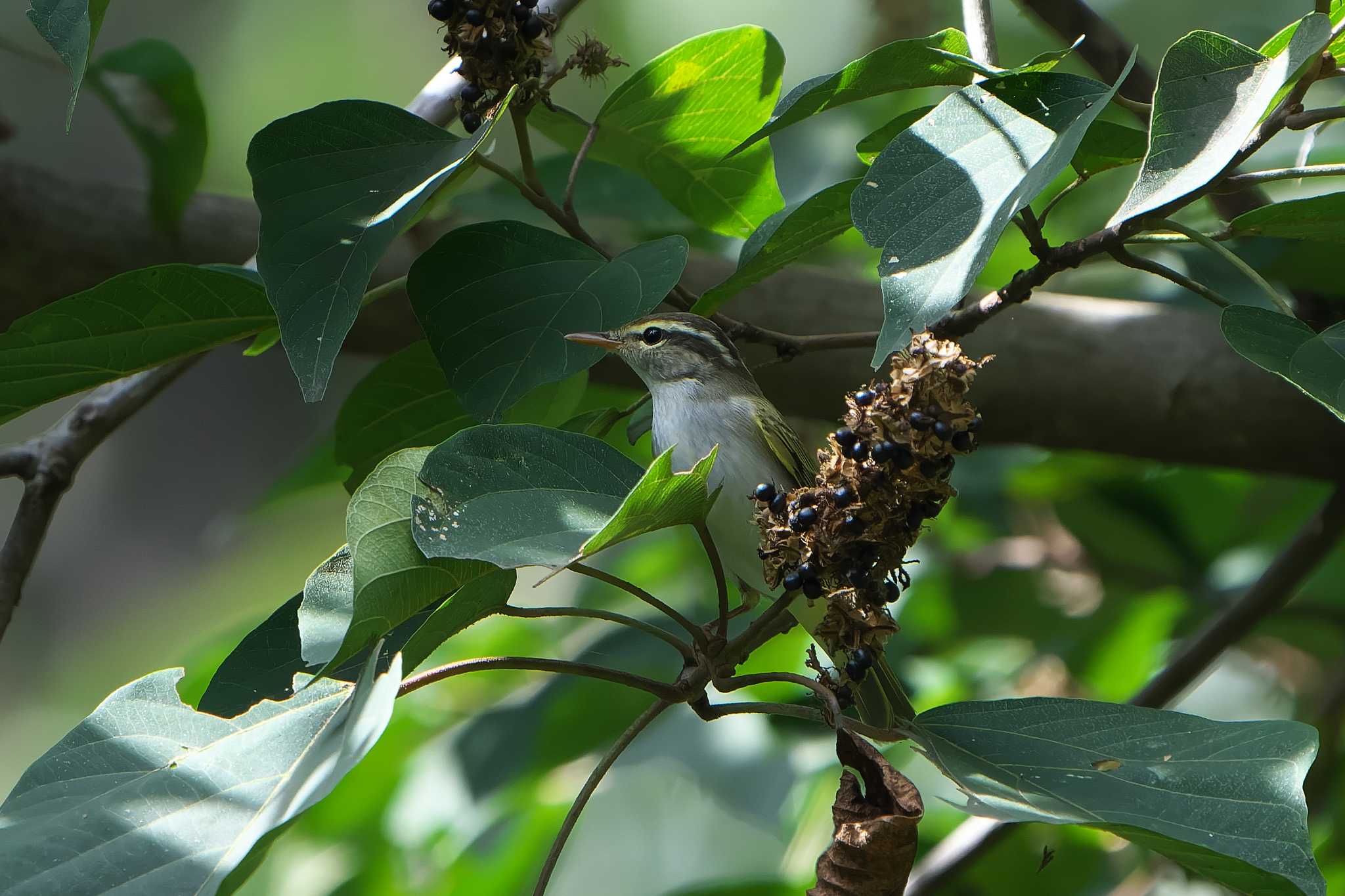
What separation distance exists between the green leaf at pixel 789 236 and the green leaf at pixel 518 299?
0.16 meters

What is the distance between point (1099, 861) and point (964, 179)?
295 centimetres

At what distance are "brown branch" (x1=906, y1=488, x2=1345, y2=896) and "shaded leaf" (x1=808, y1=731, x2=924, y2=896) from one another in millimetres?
1540

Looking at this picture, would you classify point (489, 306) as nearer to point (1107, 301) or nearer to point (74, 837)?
→ point (74, 837)

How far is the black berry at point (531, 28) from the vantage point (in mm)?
2070

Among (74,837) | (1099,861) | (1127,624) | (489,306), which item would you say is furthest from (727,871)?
(74,837)

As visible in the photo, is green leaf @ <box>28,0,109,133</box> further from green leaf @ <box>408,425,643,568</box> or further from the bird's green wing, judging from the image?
the bird's green wing

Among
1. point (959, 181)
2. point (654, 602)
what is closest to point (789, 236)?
point (959, 181)

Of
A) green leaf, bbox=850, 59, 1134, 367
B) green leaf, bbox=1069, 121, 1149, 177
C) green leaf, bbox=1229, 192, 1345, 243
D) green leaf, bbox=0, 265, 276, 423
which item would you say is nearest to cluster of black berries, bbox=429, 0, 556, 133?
green leaf, bbox=0, 265, 276, 423

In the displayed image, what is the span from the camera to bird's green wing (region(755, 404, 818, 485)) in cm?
317

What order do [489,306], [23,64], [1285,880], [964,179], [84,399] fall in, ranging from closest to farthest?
[1285,880] → [964,179] → [489,306] → [84,399] → [23,64]

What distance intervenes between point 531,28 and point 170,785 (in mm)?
1306

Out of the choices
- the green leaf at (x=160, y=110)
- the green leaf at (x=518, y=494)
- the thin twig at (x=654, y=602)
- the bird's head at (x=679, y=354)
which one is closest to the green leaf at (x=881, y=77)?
the green leaf at (x=518, y=494)

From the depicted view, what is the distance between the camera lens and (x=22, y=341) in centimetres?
210

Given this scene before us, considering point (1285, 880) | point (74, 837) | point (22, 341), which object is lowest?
point (1285, 880)
